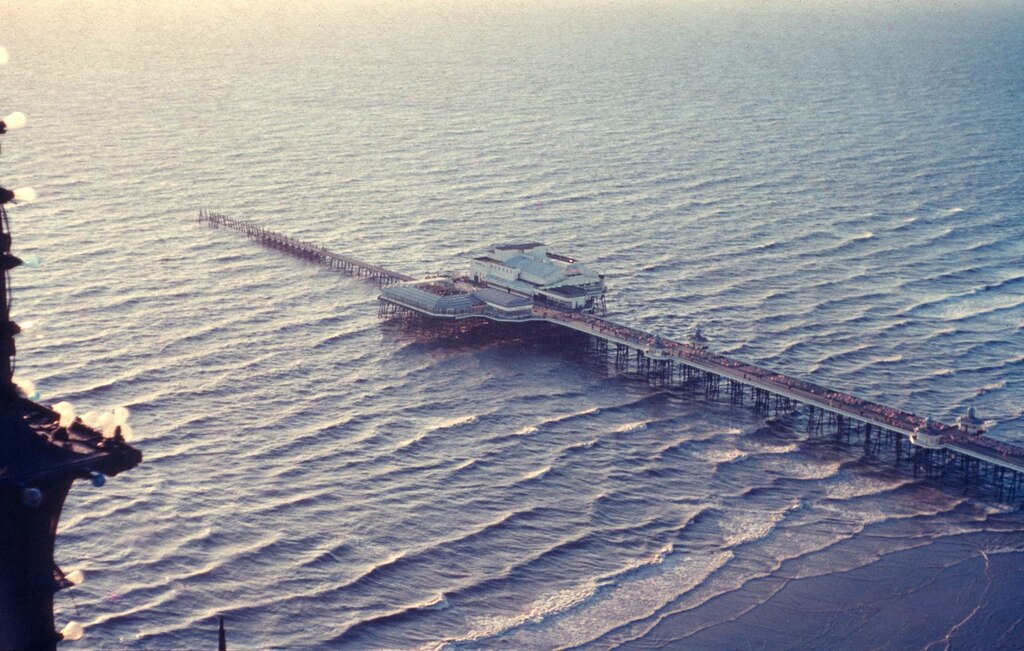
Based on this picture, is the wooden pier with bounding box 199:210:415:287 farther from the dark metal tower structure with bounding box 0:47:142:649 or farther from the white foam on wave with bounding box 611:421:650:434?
the dark metal tower structure with bounding box 0:47:142:649

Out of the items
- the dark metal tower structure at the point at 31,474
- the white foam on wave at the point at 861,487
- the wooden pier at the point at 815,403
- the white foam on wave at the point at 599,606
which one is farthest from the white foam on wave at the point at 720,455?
the dark metal tower structure at the point at 31,474

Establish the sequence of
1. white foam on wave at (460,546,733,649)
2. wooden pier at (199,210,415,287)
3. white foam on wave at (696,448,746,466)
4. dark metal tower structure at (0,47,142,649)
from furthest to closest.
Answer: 1. wooden pier at (199,210,415,287)
2. white foam on wave at (696,448,746,466)
3. white foam on wave at (460,546,733,649)
4. dark metal tower structure at (0,47,142,649)

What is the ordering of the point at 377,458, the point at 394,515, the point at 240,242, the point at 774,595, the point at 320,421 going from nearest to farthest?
the point at 774,595
the point at 394,515
the point at 377,458
the point at 320,421
the point at 240,242

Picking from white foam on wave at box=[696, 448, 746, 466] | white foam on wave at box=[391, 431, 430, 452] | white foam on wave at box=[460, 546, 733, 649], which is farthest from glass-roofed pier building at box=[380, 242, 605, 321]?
white foam on wave at box=[460, 546, 733, 649]

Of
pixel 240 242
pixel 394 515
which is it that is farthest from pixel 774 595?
pixel 240 242

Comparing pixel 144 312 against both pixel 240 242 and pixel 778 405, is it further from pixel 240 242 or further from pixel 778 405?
pixel 778 405
